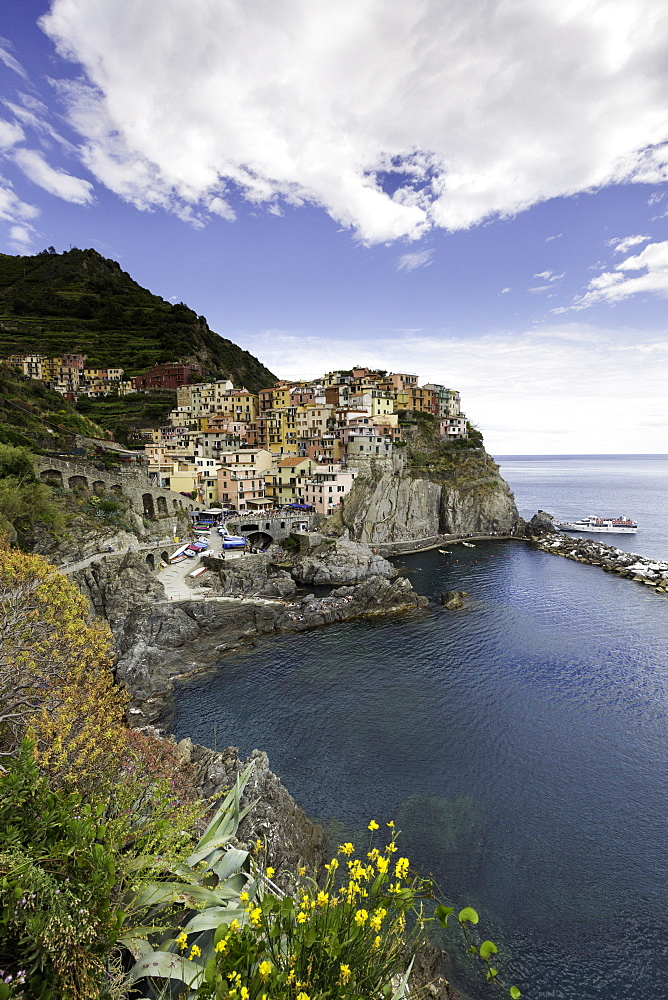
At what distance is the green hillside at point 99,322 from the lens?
97562mm

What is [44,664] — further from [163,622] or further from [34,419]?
[34,419]

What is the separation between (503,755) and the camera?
2186 centimetres

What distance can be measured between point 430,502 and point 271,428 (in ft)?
94.9

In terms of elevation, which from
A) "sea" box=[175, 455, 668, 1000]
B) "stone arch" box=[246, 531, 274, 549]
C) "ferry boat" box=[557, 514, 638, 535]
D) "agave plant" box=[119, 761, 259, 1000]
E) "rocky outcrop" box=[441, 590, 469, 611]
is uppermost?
"agave plant" box=[119, 761, 259, 1000]

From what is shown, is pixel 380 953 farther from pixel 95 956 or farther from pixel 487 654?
pixel 487 654

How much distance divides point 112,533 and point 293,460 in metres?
29.5

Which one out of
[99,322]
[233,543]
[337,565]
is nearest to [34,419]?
[233,543]

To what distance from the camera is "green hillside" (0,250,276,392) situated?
320ft

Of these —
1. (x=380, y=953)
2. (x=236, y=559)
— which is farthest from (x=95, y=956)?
(x=236, y=559)

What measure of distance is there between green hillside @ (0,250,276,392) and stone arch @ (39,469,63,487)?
60121 millimetres

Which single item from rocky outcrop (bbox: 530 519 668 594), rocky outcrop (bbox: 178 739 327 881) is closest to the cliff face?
rocky outcrop (bbox: 530 519 668 594)

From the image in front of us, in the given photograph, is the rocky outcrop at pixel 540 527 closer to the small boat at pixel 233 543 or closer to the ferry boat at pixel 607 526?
the ferry boat at pixel 607 526

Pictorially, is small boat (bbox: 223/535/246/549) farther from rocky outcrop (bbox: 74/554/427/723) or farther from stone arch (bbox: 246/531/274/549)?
rocky outcrop (bbox: 74/554/427/723)

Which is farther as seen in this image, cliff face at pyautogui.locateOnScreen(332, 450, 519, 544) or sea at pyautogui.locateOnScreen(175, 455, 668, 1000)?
cliff face at pyautogui.locateOnScreen(332, 450, 519, 544)
